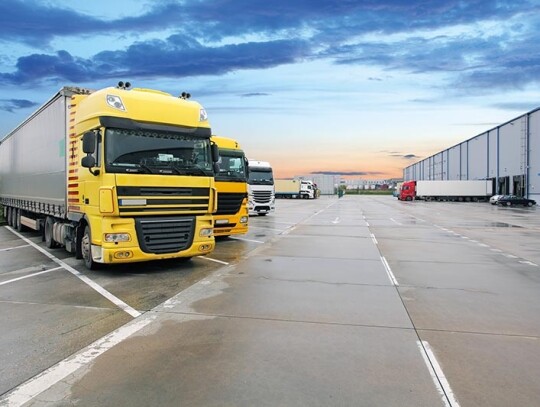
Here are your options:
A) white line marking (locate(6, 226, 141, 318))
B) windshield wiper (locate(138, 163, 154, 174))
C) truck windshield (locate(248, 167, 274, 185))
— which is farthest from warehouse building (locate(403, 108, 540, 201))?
white line marking (locate(6, 226, 141, 318))

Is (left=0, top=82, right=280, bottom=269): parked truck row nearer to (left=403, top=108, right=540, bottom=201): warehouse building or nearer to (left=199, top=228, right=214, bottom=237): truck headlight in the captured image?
(left=199, top=228, right=214, bottom=237): truck headlight

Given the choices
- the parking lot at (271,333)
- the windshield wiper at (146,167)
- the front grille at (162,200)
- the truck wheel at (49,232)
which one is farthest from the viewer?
the truck wheel at (49,232)

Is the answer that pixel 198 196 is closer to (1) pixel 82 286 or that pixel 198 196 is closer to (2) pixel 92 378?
(1) pixel 82 286

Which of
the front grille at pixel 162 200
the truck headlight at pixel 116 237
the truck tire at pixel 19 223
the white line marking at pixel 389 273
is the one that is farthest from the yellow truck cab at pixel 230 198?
the truck tire at pixel 19 223

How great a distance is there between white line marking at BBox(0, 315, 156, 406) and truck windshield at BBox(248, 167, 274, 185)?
2078 centimetres

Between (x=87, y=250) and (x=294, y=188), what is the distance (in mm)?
66935

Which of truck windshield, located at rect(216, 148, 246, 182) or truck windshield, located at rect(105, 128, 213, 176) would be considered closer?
truck windshield, located at rect(105, 128, 213, 176)

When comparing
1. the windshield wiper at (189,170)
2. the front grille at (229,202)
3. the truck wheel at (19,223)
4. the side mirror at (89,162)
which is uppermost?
the side mirror at (89,162)

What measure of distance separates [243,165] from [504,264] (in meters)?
8.47

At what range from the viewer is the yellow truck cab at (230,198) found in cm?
1416

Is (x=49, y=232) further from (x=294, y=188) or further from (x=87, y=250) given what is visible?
(x=294, y=188)

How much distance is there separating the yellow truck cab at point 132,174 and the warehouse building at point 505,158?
49913 millimetres

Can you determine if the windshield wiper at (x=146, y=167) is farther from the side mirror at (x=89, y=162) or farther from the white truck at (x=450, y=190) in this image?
the white truck at (x=450, y=190)

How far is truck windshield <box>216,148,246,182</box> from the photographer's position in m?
14.5
